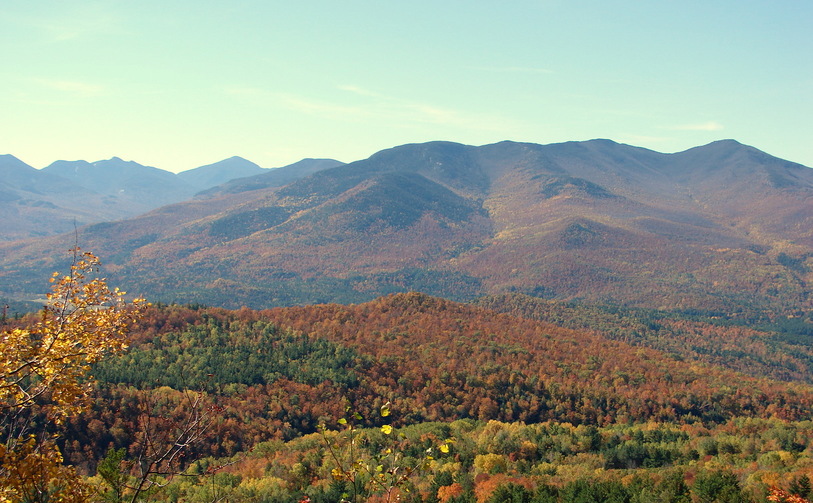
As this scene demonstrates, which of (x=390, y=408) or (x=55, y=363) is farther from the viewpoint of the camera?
(x=390, y=408)

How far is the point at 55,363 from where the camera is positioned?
623 inches

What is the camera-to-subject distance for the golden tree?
47.8ft

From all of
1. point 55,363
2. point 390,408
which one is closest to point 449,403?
point 390,408

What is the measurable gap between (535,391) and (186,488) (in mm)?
97983

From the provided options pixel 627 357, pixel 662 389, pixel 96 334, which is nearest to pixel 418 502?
pixel 96 334

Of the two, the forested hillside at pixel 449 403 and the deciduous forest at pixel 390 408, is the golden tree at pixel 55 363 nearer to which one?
the deciduous forest at pixel 390 408

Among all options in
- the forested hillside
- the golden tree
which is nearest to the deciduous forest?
the golden tree

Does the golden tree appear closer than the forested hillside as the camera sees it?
Yes

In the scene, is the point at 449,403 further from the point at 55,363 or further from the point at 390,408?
the point at 55,363

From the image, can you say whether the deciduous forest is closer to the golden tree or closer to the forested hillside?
the golden tree

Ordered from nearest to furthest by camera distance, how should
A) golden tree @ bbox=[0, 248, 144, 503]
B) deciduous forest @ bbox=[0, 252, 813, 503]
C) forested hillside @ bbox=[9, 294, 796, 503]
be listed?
golden tree @ bbox=[0, 248, 144, 503]
deciduous forest @ bbox=[0, 252, 813, 503]
forested hillside @ bbox=[9, 294, 796, 503]

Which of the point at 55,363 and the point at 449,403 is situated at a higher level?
the point at 55,363

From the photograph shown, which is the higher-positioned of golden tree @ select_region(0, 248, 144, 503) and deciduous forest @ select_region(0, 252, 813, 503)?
golden tree @ select_region(0, 248, 144, 503)

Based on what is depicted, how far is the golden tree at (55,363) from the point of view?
14578 mm
